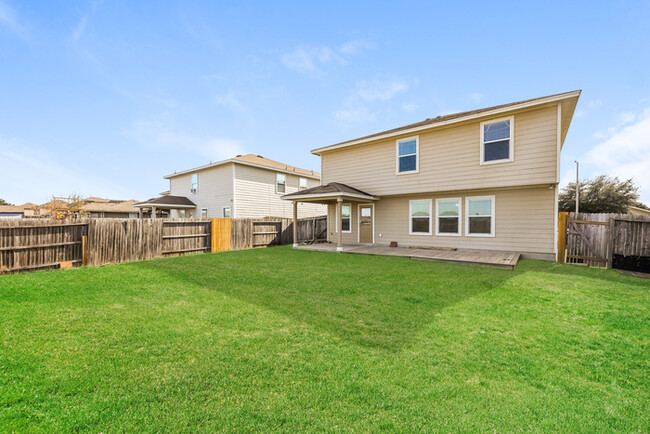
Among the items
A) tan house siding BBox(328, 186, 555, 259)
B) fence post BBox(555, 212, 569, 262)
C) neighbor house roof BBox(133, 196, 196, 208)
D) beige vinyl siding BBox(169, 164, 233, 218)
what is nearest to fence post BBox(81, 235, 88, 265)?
beige vinyl siding BBox(169, 164, 233, 218)

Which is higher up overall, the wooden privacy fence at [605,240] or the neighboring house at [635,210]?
the neighboring house at [635,210]

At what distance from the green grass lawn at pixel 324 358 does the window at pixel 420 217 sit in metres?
6.22

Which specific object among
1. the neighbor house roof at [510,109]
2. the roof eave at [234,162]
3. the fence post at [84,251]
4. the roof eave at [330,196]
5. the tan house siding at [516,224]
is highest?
the neighbor house roof at [510,109]

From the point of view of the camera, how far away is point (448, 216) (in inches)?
437

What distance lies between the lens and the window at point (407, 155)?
11.3 m

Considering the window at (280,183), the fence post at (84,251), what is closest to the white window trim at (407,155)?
the window at (280,183)

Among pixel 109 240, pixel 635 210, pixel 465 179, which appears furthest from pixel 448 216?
pixel 635 210

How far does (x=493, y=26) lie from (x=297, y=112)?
9895 millimetres

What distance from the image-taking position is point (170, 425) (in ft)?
5.98

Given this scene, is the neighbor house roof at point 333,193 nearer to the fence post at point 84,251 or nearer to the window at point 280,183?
the window at point 280,183

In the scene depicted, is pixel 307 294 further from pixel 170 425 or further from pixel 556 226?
pixel 556 226

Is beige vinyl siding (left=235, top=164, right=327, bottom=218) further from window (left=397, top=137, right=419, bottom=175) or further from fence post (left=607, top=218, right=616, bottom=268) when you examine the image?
fence post (left=607, top=218, right=616, bottom=268)

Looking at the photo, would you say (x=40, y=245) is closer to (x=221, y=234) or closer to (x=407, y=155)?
(x=221, y=234)

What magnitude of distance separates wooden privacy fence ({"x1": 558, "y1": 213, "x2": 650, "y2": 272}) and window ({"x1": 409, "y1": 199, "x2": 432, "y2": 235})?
4.34m
